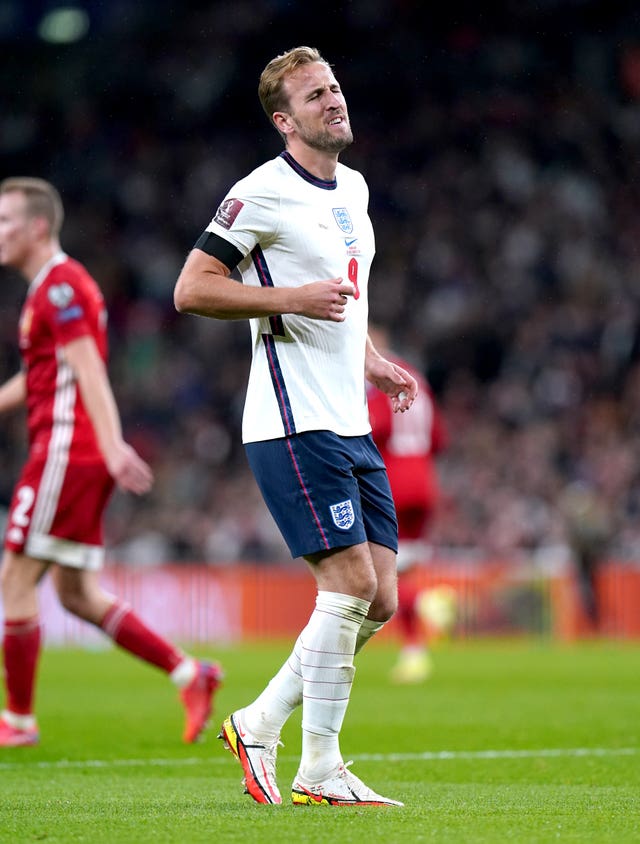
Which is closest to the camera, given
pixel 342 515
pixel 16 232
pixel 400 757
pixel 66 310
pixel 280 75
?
pixel 342 515

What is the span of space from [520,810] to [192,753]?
269cm

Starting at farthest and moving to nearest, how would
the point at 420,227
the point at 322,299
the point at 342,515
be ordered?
1. the point at 420,227
2. the point at 342,515
3. the point at 322,299

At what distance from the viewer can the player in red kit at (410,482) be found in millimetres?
12680

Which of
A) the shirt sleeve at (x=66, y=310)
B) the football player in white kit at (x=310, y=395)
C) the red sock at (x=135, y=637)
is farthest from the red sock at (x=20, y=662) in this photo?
the football player in white kit at (x=310, y=395)

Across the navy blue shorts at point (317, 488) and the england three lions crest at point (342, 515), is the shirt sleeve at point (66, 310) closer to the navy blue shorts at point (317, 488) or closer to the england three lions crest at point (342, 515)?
the navy blue shorts at point (317, 488)

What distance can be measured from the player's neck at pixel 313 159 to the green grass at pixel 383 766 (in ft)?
6.87

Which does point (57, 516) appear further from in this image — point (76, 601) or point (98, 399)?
point (98, 399)

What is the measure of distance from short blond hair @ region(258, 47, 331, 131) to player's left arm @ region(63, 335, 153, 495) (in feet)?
6.51

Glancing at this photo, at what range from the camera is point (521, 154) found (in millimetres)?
25453

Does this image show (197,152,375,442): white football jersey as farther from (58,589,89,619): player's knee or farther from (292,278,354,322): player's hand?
(58,589,89,619): player's knee

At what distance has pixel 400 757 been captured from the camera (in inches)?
277

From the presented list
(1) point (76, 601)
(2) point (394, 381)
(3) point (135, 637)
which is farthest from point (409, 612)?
(2) point (394, 381)

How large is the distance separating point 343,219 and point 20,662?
127 inches

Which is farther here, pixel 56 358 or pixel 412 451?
pixel 412 451
